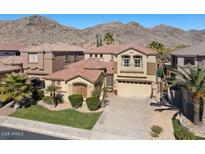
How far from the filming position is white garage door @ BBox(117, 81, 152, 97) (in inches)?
Result: 1155

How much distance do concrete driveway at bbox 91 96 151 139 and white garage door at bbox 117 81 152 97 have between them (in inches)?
87.8

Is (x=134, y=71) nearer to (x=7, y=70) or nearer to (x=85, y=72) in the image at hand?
(x=85, y=72)

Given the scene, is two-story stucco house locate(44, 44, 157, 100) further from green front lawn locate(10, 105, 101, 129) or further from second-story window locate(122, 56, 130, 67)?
green front lawn locate(10, 105, 101, 129)

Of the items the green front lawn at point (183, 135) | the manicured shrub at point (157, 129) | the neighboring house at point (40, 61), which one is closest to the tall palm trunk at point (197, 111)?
the green front lawn at point (183, 135)

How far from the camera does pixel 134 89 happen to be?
97.7 ft

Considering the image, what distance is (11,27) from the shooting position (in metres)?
127

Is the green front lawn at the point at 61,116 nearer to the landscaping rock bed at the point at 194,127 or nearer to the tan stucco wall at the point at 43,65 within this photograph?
the landscaping rock bed at the point at 194,127

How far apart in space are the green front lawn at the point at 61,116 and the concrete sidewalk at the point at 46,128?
74 centimetres

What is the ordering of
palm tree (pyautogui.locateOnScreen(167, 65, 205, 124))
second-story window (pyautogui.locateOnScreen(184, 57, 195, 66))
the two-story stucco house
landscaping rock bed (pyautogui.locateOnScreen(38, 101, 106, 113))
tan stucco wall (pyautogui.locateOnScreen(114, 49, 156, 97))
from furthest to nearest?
tan stucco wall (pyautogui.locateOnScreen(114, 49, 156, 97)), second-story window (pyautogui.locateOnScreen(184, 57, 195, 66)), the two-story stucco house, landscaping rock bed (pyautogui.locateOnScreen(38, 101, 106, 113)), palm tree (pyautogui.locateOnScreen(167, 65, 205, 124))

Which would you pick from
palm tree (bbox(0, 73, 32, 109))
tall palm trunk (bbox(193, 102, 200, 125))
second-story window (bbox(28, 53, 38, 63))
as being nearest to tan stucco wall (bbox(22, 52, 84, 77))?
second-story window (bbox(28, 53, 38, 63))

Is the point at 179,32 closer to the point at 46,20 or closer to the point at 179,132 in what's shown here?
the point at 46,20

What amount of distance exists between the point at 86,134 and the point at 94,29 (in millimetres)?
A: 148072

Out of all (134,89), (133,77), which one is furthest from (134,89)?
(133,77)
